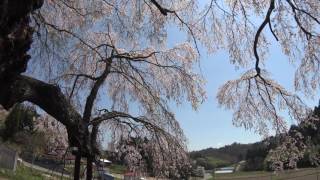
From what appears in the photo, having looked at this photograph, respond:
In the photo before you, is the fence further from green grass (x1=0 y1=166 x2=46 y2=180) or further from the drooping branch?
the drooping branch

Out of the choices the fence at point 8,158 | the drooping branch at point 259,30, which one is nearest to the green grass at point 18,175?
the fence at point 8,158

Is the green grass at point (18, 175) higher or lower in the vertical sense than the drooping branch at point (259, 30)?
lower

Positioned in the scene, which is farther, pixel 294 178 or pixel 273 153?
pixel 294 178

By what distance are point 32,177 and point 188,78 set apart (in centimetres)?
1974

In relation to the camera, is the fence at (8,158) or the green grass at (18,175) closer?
the green grass at (18,175)

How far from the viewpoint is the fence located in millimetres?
33619

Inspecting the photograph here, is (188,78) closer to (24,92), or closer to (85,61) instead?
(85,61)

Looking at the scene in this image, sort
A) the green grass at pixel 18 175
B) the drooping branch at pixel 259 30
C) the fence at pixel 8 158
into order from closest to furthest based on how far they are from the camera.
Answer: the drooping branch at pixel 259 30 → the green grass at pixel 18 175 → the fence at pixel 8 158

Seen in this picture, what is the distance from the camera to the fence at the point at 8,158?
33619 millimetres

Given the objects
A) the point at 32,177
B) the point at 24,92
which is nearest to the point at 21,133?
the point at 32,177

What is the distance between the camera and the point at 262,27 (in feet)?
36.9

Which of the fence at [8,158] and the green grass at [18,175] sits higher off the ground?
the fence at [8,158]

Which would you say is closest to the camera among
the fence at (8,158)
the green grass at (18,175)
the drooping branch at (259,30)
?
the drooping branch at (259,30)

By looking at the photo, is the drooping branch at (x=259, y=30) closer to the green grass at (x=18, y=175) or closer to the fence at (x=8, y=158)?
the green grass at (x=18, y=175)
